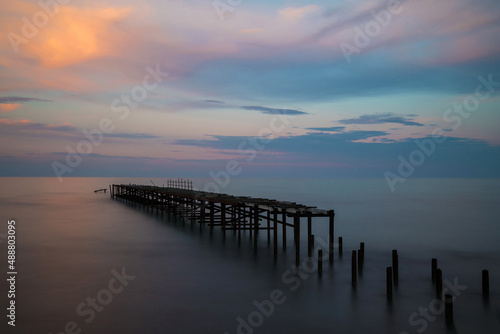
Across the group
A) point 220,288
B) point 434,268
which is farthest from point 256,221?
point 434,268

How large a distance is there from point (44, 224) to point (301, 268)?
974 inches

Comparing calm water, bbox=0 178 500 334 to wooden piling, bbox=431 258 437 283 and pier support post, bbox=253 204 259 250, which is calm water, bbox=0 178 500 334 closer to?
wooden piling, bbox=431 258 437 283

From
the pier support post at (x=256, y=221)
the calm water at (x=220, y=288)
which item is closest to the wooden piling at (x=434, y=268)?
the calm water at (x=220, y=288)

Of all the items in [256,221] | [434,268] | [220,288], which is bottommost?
[220,288]

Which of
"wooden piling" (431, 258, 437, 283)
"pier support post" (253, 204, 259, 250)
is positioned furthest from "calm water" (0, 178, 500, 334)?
"pier support post" (253, 204, 259, 250)

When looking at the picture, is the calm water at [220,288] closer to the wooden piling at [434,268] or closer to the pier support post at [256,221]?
the wooden piling at [434,268]

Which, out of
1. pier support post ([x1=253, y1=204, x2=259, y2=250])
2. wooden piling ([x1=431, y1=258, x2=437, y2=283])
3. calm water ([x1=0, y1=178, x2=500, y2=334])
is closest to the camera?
calm water ([x1=0, y1=178, x2=500, y2=334])

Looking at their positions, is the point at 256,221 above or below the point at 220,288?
above

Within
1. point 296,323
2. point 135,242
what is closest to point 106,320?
point 296,323

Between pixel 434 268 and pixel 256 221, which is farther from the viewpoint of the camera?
pixel 256 221

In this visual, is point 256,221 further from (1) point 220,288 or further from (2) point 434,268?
(2) point 434,268

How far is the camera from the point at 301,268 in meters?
16.4

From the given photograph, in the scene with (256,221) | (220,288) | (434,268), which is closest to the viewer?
(220,288)

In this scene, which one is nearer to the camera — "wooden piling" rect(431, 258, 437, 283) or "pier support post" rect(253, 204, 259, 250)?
"wooden piling" rect(431, 258, 437, 283)
